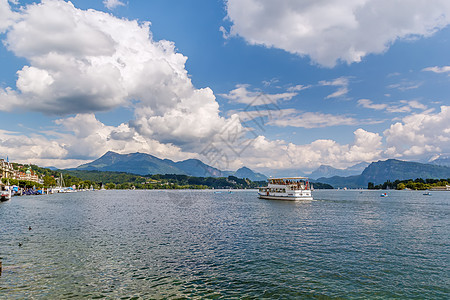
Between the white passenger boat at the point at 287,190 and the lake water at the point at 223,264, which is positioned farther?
the white passenger boat at the point at 287,190

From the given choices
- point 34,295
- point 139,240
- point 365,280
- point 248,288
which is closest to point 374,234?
point 365,280

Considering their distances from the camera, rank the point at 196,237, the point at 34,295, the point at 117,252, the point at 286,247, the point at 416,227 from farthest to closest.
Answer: the point at 416,227 → the point at 196,237 → the point at 286,247 → the point at 117,252 → the point at 34,295

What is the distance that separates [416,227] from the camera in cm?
6353

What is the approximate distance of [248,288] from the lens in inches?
1021

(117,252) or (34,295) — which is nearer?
(34,295)

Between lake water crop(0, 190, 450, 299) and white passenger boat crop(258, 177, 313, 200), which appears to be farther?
white passenger boat crop(258, 177, 313, 200)

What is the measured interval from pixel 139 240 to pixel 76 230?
1934 centimetres

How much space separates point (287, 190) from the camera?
163m

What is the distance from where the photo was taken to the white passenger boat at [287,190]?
157663mm

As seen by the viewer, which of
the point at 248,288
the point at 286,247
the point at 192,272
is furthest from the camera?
the point at 286,247

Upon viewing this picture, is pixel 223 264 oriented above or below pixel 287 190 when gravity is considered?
below

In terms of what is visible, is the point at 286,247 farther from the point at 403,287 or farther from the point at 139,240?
the point at 139,240

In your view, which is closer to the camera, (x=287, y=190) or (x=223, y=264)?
(x=223, y=264)

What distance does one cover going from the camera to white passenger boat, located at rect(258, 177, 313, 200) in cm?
15766
